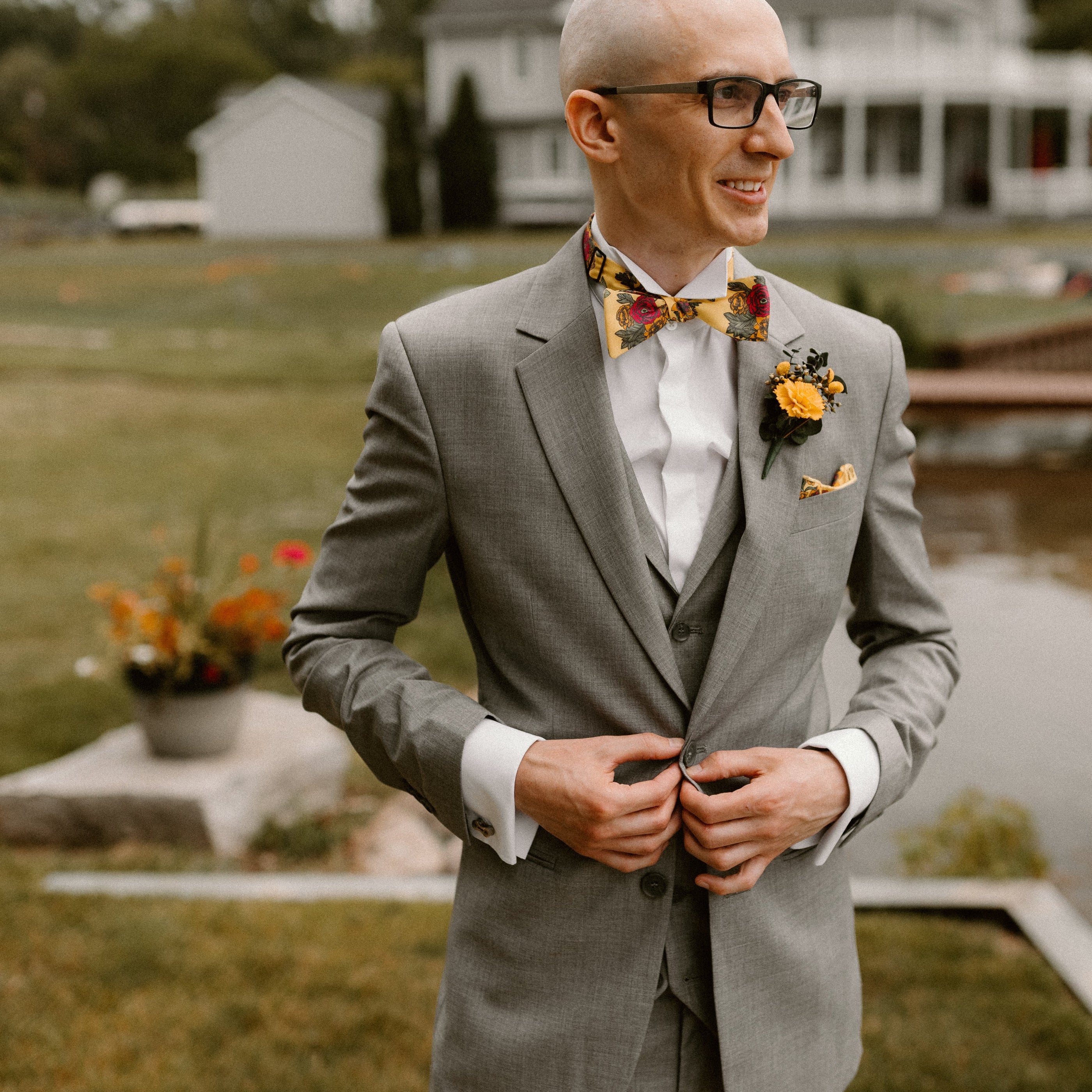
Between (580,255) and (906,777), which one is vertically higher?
(580,255)

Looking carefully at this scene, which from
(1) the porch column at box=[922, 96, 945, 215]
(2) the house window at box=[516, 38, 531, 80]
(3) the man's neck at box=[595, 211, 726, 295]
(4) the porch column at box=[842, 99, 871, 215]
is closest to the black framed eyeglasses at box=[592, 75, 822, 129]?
(3) the man's neck at box=[595, 211, 726, 295]

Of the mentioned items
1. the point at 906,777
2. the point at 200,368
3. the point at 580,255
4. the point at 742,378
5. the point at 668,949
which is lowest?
the point at 200,368

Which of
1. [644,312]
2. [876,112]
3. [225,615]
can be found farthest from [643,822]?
[876,112]

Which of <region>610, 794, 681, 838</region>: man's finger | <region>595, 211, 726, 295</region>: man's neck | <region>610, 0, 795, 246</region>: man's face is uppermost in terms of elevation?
<region>610, 0, 795, 246</region>: man's face

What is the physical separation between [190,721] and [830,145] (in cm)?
3187

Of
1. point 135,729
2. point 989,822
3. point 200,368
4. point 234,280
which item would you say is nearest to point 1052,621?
point 989,822

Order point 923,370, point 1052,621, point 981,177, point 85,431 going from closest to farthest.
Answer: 1. point 1052,621
2. point 923,370
3. point 85,431
4. point 981,177

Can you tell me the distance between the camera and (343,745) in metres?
5.13

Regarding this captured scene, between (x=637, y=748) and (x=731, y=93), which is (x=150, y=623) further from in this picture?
(x=731, y=93)

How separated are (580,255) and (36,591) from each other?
6993mm

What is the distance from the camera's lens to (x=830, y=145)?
33.7 m

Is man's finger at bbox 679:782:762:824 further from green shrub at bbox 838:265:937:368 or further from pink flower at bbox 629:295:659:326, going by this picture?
green shrub at bbox 838:265:937:368

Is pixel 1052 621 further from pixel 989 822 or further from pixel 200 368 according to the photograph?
pixel 200 368

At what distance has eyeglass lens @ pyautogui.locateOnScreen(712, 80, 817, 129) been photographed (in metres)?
1.45
